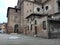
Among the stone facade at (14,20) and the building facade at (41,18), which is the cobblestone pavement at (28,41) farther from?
the stone facade at (14,20)

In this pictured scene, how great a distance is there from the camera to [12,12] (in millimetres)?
45781

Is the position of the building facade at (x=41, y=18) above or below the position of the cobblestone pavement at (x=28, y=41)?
above

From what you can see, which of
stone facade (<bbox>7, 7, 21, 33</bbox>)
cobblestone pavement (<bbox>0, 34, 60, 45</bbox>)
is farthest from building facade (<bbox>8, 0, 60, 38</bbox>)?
cobblestone pavement (<bbox>0, 34, 60, 45</bbox>)

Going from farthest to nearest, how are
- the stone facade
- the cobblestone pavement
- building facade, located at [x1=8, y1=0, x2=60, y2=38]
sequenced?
the stone facade → building facade, located at [x1=8, y1=0, x2=60, y2=38] → the cobblestone pavement

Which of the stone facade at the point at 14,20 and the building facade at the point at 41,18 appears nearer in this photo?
the building facade at the point at 41,18

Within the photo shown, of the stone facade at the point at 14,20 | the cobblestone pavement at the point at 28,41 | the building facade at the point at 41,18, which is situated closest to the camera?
the cobblestone pavement at the point at 28,41

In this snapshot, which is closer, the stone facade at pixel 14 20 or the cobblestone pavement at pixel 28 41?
the cobblestone pavement at pixel 28 41

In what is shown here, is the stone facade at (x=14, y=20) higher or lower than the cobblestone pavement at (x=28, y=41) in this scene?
higher

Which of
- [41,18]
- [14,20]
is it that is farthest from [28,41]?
[14,20]

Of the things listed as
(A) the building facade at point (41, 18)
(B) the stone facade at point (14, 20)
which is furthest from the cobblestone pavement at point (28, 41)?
(B) the stone facade at point (14, 20)

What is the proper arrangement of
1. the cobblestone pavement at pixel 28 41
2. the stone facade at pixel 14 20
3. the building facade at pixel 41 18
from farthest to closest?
the stone facade at pixel 14 20
the building facade at pixel 41 18
the cobblestone pavement at pixel 28 41

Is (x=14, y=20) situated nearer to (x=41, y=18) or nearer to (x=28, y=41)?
(x=41, y=18)

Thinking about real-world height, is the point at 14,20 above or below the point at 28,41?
above

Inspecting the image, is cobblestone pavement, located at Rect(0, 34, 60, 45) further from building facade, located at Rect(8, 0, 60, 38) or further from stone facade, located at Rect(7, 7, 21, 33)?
stone facade, located at Rect(7, 7, 21, 33)
